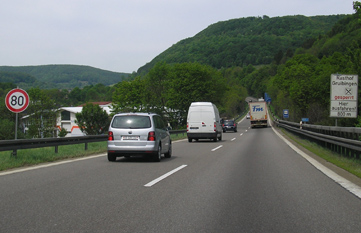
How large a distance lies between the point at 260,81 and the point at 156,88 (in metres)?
113

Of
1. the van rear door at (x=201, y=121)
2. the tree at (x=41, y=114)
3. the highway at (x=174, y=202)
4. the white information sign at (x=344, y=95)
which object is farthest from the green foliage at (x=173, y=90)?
the highway at (x=174, y=202)

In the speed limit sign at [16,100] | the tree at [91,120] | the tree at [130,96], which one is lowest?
the tree at [91,120]

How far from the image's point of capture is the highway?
4766 millimetres

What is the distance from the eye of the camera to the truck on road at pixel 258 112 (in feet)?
184

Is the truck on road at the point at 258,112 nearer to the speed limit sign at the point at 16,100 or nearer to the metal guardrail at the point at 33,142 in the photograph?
the metal guardrail at the point at 33,142

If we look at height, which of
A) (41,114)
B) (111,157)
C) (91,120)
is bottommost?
(91,120)

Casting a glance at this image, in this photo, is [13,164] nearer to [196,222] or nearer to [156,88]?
[196,222]

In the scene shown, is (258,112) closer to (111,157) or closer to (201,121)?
(201,121)

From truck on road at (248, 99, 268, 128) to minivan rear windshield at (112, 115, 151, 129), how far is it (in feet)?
146

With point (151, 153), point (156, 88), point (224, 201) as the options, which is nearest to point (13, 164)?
point (151, 153)

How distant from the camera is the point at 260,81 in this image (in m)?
183

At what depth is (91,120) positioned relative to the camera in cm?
8869

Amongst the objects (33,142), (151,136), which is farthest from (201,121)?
(33,142)

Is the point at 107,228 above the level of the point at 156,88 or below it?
below
